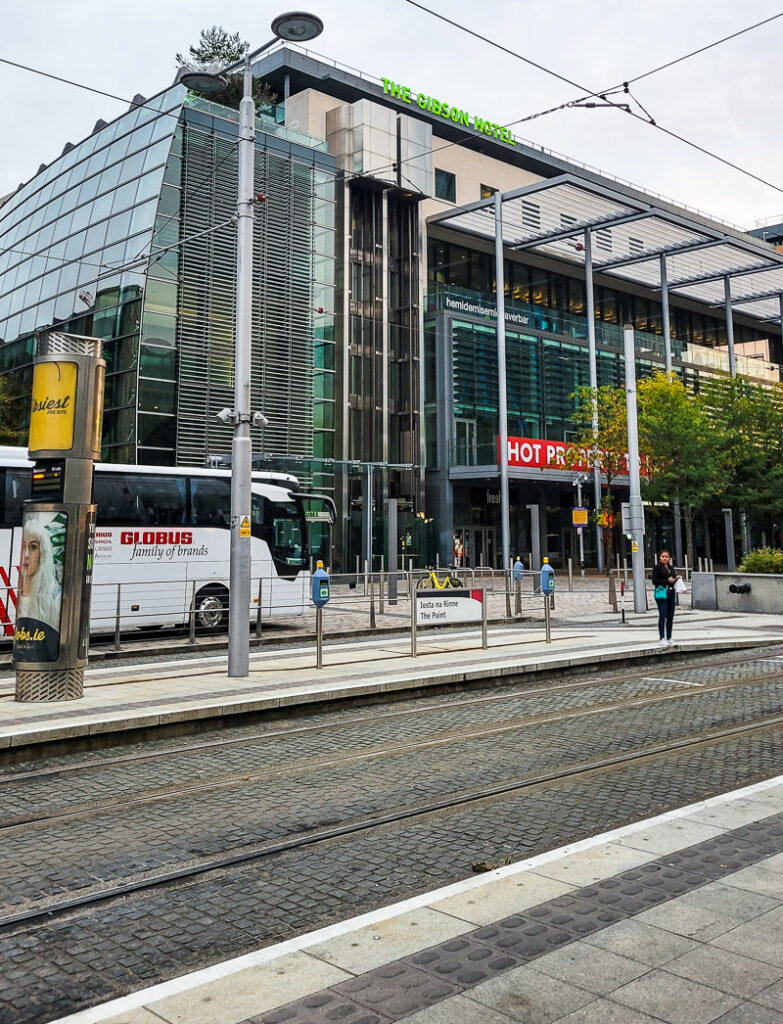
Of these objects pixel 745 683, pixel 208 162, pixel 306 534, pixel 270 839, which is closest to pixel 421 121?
pixel 208 162

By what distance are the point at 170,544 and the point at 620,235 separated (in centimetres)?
3652

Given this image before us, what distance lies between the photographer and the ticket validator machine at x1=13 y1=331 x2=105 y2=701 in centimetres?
1067

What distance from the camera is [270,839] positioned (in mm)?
5836

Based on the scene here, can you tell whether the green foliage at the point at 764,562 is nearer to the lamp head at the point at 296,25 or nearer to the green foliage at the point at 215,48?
the lamp head at the point at 296,25

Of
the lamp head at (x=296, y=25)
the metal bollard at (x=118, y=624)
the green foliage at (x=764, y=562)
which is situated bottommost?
the metal bollard at (x=118, y=624)

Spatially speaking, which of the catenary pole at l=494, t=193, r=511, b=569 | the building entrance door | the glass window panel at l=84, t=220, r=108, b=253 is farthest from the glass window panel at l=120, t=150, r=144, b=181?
the building entrance door

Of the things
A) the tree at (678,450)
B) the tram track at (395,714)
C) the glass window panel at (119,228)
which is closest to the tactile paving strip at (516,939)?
the tram track at (395,714)

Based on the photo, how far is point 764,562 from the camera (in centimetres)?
2469

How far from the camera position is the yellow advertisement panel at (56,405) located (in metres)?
10.8

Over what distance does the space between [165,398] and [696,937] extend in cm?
3005

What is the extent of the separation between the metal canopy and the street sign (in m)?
28.6

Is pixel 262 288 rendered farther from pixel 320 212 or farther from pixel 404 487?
pixel 404 487

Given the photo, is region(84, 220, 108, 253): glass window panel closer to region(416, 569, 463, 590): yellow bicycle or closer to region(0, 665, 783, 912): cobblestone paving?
region(416, 569, 463, 590): yellow bicycle

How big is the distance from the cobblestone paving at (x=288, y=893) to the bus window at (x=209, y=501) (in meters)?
14.4
